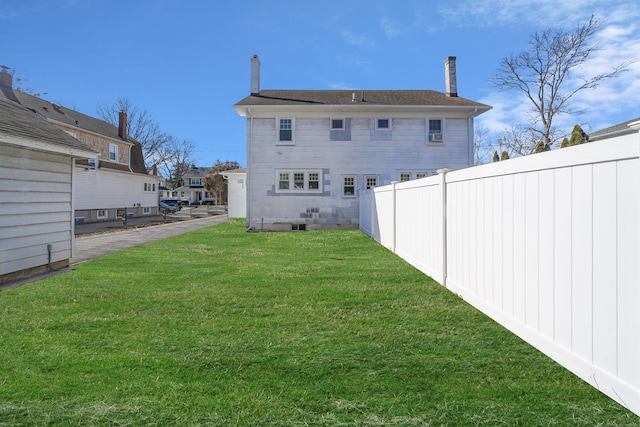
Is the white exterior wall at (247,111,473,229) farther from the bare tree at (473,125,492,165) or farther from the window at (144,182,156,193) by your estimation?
the bare tree at (473,125,492,165)

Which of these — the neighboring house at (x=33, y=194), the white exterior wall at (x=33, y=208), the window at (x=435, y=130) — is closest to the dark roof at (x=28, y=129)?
the neighboring house at (x=33, y=194)

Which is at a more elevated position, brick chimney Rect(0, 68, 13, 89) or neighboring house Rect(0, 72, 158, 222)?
brick chimney Rect(0, 68, 13, 89)

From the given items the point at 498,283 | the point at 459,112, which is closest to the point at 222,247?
the point at 498,283

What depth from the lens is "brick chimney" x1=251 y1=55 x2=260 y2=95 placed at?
1988 cm

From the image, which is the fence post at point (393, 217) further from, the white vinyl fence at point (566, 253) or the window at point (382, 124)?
the window at point (382, 124)

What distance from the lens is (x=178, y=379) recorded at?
3025mm

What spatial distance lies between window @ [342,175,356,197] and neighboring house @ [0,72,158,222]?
41.7ft

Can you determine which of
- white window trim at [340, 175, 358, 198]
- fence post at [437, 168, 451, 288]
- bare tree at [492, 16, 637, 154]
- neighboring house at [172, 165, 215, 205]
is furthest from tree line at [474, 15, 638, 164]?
neighboring house at [172, 165, 215, 205]

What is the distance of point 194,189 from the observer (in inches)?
2549

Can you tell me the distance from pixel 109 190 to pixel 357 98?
17.6m

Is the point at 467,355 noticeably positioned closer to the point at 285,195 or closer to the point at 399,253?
the point at 399,253

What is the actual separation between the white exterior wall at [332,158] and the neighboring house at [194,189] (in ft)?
152

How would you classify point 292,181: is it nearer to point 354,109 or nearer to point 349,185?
point 349,185

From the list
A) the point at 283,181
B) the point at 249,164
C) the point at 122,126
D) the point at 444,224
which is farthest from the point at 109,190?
the point at 444,224
